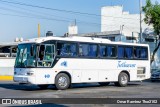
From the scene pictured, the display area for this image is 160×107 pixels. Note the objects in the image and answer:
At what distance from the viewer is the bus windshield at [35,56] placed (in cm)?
2230

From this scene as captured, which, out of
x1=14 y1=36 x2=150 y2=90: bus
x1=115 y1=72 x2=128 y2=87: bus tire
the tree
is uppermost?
the tree

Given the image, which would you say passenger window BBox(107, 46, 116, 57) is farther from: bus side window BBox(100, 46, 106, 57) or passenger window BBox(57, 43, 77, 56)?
passenger window BBox(57, 43, 77, 56)

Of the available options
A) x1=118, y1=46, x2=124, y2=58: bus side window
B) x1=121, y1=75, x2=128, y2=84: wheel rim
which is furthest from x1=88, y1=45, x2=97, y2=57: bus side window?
x1=121, y1=75, x2=128, y2=84: wheel rim

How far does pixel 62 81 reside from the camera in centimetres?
2333

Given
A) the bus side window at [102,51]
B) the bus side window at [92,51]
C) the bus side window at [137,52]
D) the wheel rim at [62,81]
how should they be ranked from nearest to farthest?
the wheel rim at [62,81] → the bus side window at [92,51] → the bus side window at [102,51] → the bus side window at [137,52]

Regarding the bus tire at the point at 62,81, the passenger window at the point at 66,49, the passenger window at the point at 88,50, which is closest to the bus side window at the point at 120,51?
the passenger window at the point at 88,50

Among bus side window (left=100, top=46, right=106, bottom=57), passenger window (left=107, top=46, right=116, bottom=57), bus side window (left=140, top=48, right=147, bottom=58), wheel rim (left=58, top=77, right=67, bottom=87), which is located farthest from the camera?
bus side window (left=140, top=48, right=147, bottom=58)

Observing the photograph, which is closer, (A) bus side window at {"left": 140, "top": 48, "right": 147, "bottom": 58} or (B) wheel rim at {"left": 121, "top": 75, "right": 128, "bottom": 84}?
(B) wheel rim at {"left": 121, "top": 75, "right": 128, "bottom": 84}

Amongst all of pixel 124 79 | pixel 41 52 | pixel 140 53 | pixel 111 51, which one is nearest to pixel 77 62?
pixel 41 52

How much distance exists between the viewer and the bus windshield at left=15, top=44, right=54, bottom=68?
22.3 m

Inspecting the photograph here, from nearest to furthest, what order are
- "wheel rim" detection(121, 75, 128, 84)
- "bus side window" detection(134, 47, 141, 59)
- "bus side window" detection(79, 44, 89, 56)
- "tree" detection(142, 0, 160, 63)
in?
1. "bus side window" detection(79, 44, 89, 56)
2. "wheel rim" detection(121, 75, 128, 84)
3. "bus side window" detection(134, 47, 141, 59)
4. "tree" detection(142, 0, 160, 63)

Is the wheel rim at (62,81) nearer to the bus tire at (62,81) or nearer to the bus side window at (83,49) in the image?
the bus tire at (62,81)

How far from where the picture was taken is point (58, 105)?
14.5 meters

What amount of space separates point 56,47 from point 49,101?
330 inches
